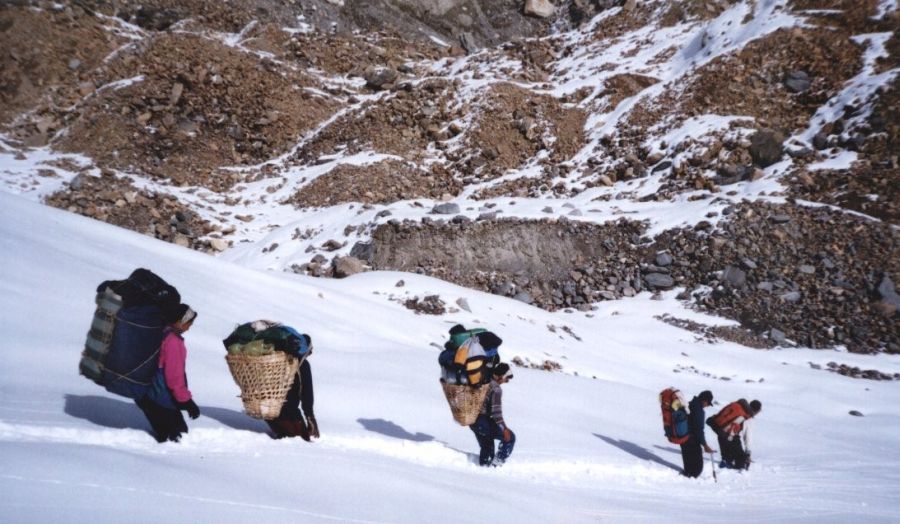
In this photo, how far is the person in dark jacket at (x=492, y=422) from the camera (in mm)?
5273

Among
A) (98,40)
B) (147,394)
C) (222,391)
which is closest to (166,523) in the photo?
(147,394)

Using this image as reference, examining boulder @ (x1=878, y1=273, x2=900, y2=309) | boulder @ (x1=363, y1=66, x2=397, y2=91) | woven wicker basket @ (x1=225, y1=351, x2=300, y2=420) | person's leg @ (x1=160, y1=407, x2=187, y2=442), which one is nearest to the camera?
person's leg @ (x1=160, y1=407, x2=187, y2=442)

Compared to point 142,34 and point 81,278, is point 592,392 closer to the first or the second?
point 81,278

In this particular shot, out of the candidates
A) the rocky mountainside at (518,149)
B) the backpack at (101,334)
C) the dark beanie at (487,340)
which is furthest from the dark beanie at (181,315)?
the rocky mountainside at (518,149)

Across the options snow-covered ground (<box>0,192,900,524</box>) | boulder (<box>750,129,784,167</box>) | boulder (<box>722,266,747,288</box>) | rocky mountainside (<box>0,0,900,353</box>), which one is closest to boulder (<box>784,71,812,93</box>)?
rocky mountainside (<box>0,0,900,353</box>)

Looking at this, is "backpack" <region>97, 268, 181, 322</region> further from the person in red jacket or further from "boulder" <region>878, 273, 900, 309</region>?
"boulder" <region>878, 273, 900, 309</region>

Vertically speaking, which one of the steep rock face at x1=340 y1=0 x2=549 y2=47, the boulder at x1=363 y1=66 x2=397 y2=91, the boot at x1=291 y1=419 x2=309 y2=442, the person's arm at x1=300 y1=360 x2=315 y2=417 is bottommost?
the boot at x1=291 y1=419 x2=309 y2=442

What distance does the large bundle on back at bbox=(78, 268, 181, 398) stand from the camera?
12.3 feet

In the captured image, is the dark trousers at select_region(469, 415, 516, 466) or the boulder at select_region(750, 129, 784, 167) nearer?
the dark trousers at select_region(469, 415, 516, 466)

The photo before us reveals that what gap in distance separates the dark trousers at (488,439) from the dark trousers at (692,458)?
2.59 meters

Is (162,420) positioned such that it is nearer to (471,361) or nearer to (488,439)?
(471,361)

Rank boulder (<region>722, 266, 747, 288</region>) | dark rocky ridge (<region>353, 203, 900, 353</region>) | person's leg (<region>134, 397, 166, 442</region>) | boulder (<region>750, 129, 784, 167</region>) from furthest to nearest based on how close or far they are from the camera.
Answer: boulder (<region>750, 129, 784, 167</region>), boulder (<region>722, 266, 747, 288</region>), dark rocky ridge (<region>353, 203, 900, 353</region>), person's leg (<region>134, 397, 166, 442</region>)

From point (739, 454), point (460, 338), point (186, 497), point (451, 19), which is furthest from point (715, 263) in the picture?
point (451, 19)

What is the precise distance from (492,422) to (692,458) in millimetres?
3006
